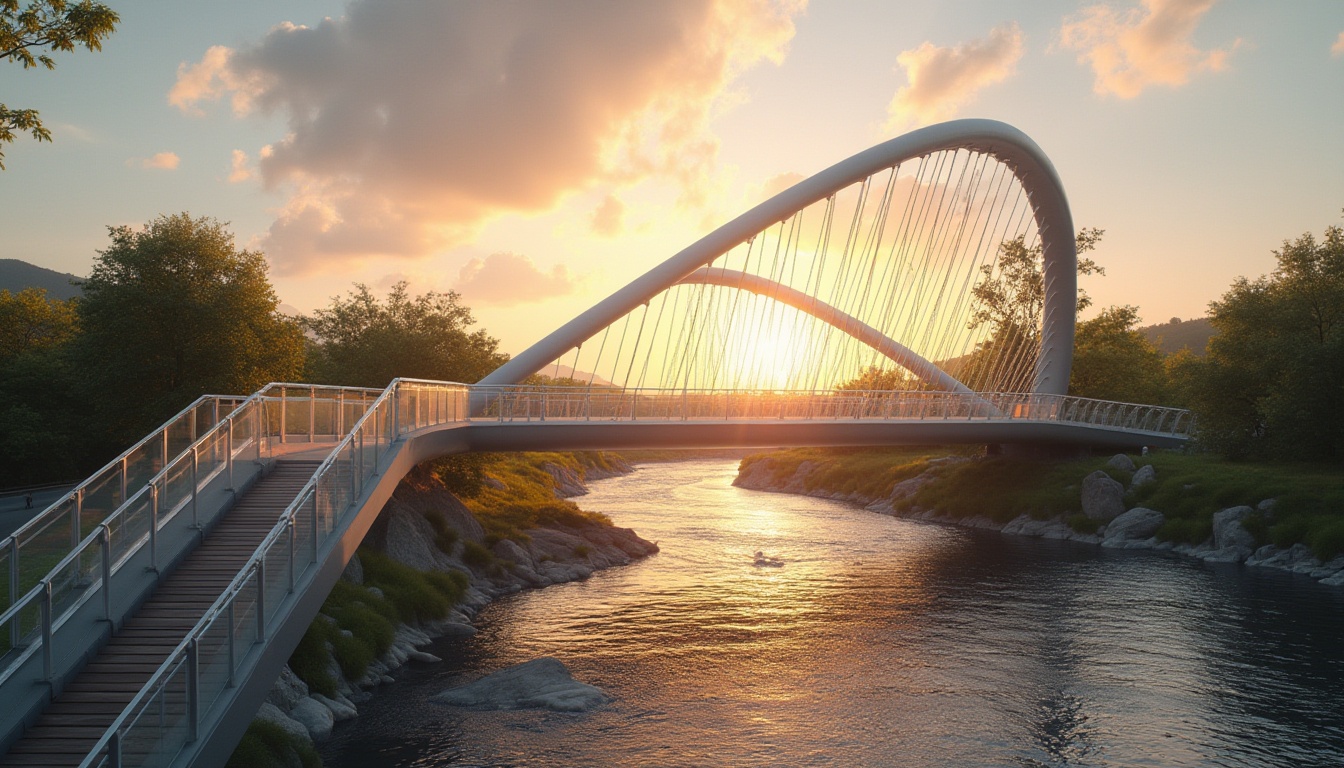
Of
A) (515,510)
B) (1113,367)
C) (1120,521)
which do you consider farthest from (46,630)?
(1113,367)

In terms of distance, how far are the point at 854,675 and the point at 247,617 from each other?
43.3 feet

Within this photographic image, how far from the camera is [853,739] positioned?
15734 mm

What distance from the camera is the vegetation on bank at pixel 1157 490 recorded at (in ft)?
111

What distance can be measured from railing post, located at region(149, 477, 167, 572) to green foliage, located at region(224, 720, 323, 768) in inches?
97.1

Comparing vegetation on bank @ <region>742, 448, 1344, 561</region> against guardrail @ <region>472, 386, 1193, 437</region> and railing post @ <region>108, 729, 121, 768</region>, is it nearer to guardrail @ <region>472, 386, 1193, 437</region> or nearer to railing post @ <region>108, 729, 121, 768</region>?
guardrail @ <region>472, 386, 1193, 437</region>

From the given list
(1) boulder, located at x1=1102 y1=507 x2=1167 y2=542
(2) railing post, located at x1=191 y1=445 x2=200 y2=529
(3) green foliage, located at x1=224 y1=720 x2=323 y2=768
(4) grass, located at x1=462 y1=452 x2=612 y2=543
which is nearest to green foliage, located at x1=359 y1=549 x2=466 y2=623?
(4) grass, located at x1=462 y1=452 x2=612 y2=543

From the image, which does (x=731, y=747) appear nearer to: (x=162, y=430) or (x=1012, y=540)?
(x=162, y=430)

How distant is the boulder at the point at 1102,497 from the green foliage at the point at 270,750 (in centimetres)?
3734

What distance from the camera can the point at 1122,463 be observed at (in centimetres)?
4544

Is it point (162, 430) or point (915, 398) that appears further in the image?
point (915, 398)

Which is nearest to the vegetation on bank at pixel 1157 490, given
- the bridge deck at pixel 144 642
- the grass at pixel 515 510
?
the grass at pixel 515 510

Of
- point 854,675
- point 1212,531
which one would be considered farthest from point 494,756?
point 1212,531

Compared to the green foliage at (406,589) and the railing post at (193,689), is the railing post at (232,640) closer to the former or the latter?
the railing post at (193,689)

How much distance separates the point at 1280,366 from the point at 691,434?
1076 inches
